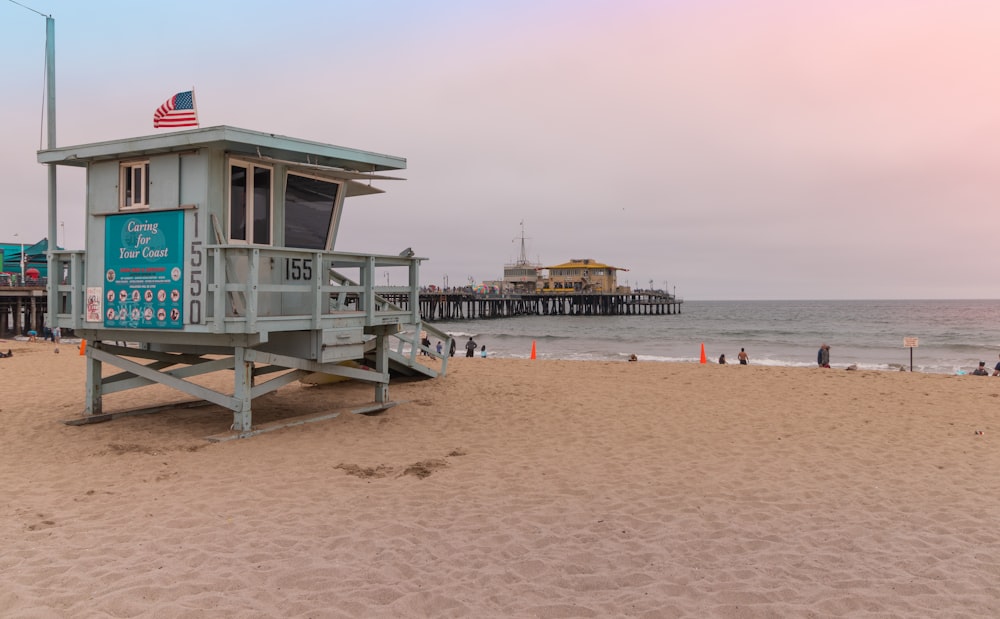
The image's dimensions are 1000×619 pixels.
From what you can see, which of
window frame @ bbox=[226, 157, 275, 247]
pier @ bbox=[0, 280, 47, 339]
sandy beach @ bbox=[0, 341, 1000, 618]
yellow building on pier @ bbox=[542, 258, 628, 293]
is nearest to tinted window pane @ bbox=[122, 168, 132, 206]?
window frame @ bbox=[226, 157, 275, 247]

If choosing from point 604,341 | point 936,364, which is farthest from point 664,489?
point 604,341

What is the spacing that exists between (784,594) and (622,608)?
108 centimetres

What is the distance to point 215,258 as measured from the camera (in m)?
7.27

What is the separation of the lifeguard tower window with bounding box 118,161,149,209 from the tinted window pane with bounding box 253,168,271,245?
1372mm

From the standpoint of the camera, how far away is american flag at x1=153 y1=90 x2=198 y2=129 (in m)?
8.06

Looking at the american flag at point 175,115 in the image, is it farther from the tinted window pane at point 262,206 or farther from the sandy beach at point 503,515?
the sandy beach at point 503,515

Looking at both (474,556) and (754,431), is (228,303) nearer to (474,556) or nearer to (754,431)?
(474,556)

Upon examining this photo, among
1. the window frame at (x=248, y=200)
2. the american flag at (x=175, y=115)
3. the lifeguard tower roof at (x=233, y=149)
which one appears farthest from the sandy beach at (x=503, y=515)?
the american flag at (x=175, y=115)

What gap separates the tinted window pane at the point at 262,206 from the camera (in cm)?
824

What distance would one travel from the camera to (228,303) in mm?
7730

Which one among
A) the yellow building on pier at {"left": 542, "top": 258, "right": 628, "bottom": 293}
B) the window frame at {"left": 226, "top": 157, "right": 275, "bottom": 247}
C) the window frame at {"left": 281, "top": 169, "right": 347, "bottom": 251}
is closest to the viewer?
the window frame at {"left": 226, "top": 157, "right": 275, "bottom": 247}

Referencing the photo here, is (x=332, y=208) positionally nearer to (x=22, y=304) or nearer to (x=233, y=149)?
(x=233, y=149)

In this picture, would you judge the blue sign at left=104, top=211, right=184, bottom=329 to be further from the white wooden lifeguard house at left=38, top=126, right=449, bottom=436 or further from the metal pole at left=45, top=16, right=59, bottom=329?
the metal pole at left=45, top=16, right=59, bottom=329

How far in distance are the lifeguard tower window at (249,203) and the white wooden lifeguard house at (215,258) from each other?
0.01 m
